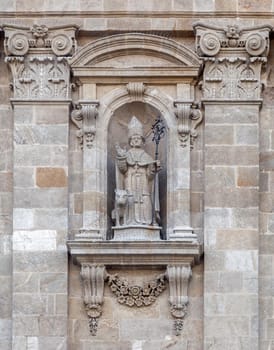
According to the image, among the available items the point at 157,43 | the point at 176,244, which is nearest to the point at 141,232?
the point at 176,244

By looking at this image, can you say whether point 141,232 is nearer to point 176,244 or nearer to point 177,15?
point 176,244

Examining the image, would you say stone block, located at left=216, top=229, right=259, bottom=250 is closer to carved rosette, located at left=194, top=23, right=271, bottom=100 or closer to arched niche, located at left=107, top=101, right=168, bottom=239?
arched niche, located at left=107, top=101, right=168, bottom=239

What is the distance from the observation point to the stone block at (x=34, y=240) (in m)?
37.6

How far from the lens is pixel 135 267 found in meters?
37.6

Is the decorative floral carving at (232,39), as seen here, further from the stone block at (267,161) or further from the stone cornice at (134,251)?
the stone cornice at (134,251)

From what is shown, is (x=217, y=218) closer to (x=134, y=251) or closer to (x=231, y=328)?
(x=134, y=251)

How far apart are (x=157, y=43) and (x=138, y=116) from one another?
119cm

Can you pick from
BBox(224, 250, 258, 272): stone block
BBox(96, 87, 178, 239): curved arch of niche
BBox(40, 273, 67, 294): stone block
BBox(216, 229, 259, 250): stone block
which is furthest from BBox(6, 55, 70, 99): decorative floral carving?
BBox(224, 250, 258, 272): stone block

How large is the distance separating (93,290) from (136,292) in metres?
0.64

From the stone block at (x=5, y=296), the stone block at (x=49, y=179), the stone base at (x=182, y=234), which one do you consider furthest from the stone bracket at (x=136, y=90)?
the stone block at (x=5, y=296)

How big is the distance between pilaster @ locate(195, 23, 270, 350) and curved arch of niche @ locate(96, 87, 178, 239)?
557 mm

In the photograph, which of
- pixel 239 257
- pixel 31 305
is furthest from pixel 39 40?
pixel 239 257

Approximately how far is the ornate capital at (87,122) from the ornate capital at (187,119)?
1.25 m

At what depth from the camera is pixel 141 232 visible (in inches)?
1479
